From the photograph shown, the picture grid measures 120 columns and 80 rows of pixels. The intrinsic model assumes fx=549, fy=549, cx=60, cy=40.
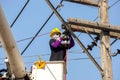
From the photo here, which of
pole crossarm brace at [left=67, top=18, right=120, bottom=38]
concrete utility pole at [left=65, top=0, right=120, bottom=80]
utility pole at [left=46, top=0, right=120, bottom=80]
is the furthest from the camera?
pole crossarm brace at [left=67, top=18, right=120, bottom=38]

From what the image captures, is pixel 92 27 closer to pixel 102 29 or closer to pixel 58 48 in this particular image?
pixel 102 29

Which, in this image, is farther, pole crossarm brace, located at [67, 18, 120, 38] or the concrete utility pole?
pole crossarm brace, located at [67, 18, 120, 38]

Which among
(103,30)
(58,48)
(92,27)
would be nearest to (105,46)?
(103,30)

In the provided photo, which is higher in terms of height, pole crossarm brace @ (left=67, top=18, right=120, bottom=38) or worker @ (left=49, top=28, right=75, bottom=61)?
pole crossarm brace @ (left=67, top=18, right=120, bottom=38)

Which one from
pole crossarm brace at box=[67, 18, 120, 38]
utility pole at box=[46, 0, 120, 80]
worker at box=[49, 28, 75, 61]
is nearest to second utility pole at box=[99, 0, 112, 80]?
utility pole at box=[46, 0, 120, 80]

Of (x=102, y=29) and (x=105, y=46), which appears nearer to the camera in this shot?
(x=105, y=46)

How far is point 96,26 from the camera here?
13.2 metres

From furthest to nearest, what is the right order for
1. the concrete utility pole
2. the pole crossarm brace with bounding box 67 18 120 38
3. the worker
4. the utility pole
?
the pole crossarm brace with bounding box 67 18 120 38 → the concrete utility pole → the utility pole → the worker

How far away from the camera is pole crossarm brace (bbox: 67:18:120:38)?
13.1 metres

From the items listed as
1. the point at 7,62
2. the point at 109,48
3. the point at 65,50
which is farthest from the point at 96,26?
the point at 7,62

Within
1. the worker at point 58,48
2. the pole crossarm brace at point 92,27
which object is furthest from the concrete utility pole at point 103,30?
the worker at point 58,48

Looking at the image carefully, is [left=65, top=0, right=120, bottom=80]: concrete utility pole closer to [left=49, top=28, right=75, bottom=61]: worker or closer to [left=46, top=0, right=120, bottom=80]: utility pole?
[left=46, top=0, right=120, bottom=80]: utility pole

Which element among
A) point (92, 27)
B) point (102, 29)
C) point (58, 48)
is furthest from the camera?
point (102, 29)

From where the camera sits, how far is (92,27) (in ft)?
43.3
